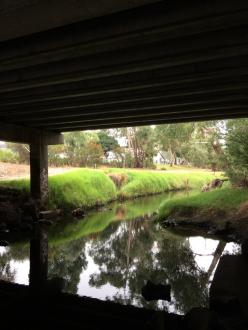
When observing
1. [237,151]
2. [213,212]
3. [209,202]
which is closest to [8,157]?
[209,202]

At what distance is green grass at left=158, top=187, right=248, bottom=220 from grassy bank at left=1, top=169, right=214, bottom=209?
6.45 metres

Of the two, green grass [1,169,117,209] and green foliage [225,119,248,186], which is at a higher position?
green foliage [225,119,248,186]

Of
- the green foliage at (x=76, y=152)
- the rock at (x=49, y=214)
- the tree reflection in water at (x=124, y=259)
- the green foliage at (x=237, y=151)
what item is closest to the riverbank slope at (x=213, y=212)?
the green foliage at (x=237, y=151)

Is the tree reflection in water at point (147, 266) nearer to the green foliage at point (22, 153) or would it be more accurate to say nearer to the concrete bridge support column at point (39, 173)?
the concrete bridge support column at point (39, 173)

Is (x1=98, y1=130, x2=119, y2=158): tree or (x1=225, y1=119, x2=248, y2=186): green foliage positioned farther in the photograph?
(x1=98, y1=130, x2=119, y2=158): tree

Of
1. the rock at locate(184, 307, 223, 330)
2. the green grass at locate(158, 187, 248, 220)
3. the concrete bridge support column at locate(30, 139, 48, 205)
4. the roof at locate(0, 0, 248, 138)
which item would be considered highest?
the roof at locate(0, 0, 248, 138)

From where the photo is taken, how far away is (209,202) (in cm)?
1755

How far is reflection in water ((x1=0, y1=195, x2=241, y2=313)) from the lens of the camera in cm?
836

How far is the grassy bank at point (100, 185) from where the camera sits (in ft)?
71.7

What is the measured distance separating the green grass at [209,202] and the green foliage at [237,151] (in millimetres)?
839

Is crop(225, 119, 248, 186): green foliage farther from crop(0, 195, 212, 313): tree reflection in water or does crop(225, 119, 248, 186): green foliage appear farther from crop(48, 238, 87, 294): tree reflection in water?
crop(48, 238, 87, 294): tree reflection in water

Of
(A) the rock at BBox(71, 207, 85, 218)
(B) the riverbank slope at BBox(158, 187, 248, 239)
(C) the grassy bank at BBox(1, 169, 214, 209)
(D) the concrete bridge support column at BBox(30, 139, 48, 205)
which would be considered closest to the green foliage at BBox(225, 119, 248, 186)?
(B) the riverbank slope at BBox(158, 187, 248, 239)

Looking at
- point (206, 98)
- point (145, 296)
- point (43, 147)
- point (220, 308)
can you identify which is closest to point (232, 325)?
point (220, 308)

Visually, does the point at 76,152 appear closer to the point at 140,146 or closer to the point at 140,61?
the point at 140,146
